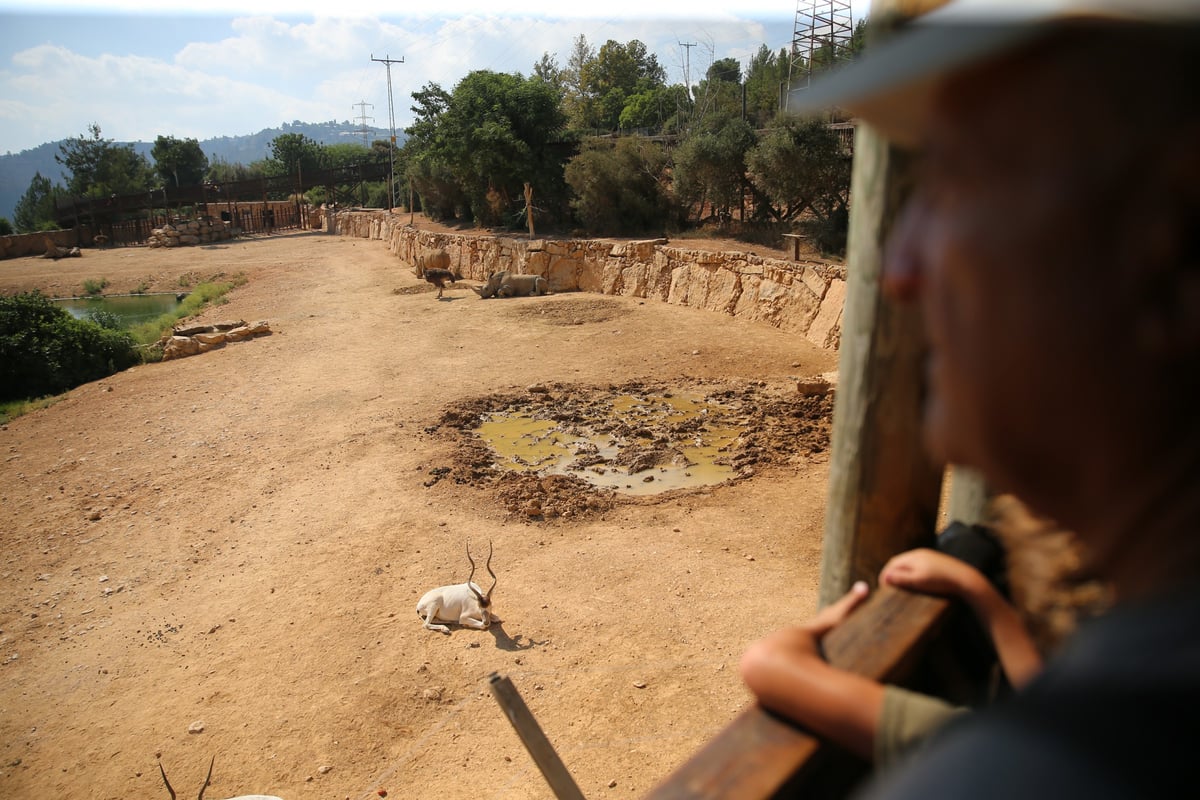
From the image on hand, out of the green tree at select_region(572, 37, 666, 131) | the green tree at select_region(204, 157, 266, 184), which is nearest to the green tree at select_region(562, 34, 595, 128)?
the green tree at select_region(572, 37, 666, 131)

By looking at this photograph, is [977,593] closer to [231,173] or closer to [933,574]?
[933,574]

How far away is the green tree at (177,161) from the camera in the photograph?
5675cm

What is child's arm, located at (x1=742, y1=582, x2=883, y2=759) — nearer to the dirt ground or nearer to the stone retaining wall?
the dirt ground

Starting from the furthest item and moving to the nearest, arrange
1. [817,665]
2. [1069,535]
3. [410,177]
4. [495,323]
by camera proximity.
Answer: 1. [410,177]
2. [495,323]
3. [817,665]
4. [1069,535]

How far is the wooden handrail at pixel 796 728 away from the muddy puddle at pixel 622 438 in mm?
6237

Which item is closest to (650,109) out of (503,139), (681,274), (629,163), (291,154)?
(503,139)

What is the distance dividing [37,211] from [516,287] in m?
Answer: 51.1

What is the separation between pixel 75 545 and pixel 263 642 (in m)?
3.61

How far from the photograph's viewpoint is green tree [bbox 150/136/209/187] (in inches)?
2234

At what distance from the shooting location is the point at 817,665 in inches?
48.3

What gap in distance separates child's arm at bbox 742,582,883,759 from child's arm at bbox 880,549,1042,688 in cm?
30

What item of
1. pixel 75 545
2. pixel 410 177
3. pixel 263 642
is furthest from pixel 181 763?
pixel 410 177

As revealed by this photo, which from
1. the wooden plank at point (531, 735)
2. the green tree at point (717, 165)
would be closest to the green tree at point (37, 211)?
the green tree at point (717, 165)

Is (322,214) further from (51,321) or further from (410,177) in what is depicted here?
(51,321)
